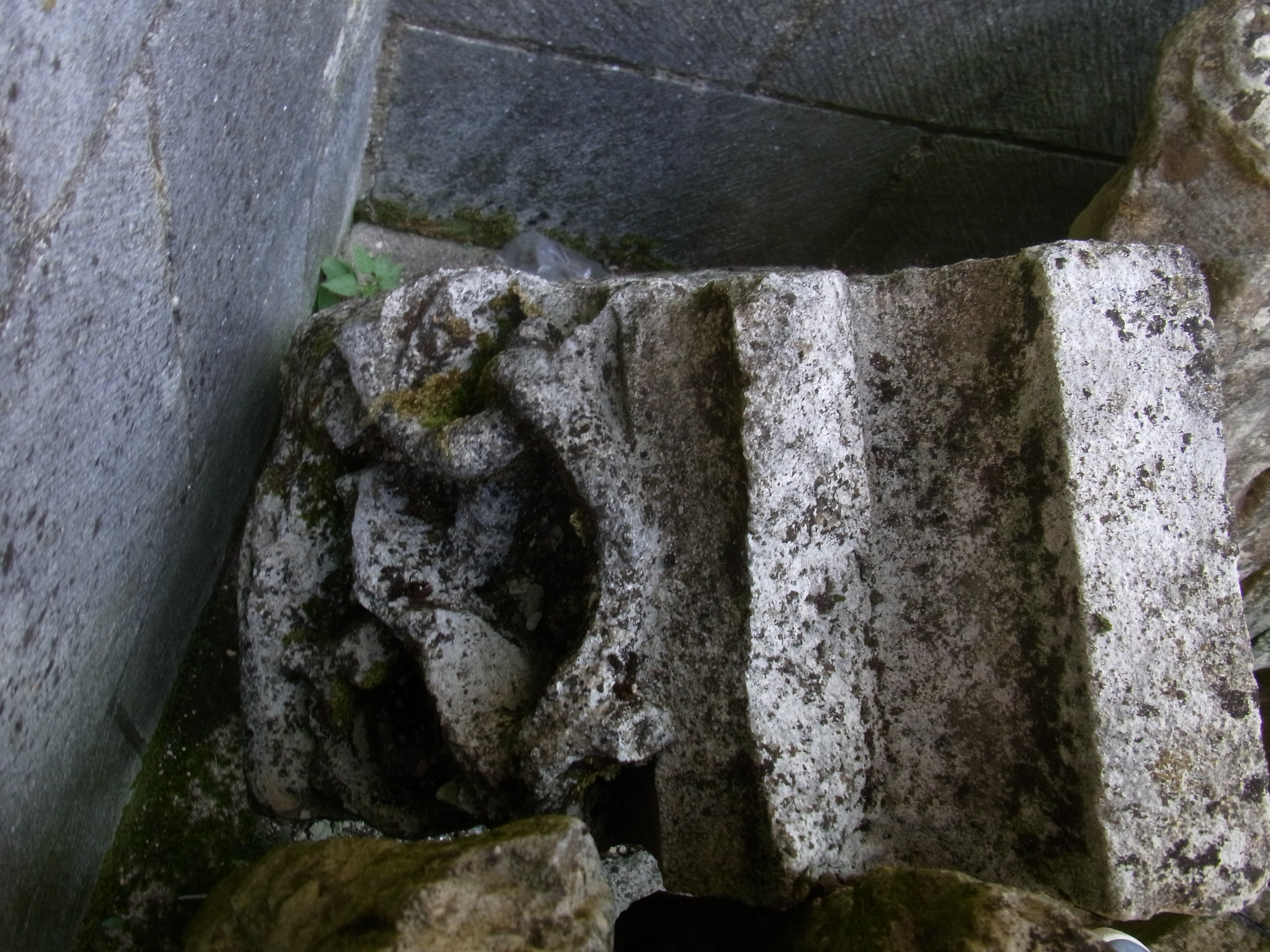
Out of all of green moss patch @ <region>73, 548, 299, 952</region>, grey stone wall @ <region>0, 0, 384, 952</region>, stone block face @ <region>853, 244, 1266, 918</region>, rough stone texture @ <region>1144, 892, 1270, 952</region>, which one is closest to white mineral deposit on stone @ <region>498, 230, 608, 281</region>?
grey stone wall @ <region>0, 0, 384, 952</region>

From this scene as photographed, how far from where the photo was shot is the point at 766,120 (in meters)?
2.34

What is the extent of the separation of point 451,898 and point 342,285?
65.6 inches

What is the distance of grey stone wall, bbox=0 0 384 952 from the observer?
885mm

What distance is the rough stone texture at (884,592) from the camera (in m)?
1.07

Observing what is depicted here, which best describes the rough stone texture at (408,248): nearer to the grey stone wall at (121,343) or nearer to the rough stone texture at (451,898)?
the grey stone wall at (121,343)

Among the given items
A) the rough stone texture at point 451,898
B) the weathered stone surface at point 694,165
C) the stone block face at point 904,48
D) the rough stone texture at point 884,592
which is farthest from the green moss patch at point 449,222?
the rough stone texture at point 451,898

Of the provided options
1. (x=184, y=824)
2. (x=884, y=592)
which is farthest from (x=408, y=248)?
(x=884, y=592)

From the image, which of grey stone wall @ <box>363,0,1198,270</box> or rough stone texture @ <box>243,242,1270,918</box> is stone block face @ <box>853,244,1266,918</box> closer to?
rough stone texture @ <box>243,242,1270,918</box>

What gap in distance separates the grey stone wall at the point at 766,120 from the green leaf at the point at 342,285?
269mm

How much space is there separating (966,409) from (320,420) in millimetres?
864

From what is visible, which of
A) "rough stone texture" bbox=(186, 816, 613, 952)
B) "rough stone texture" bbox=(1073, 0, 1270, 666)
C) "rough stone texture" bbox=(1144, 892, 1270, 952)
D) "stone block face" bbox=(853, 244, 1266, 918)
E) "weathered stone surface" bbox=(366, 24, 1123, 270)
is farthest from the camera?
"weathered stone surface" bbox=(366, 24, 1123, 270)

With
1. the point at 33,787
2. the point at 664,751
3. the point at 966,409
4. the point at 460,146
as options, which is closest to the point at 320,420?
the point at 33,787

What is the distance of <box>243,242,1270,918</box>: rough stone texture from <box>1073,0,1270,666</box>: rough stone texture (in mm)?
Answer: 303

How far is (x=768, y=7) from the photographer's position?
2.05 metres
